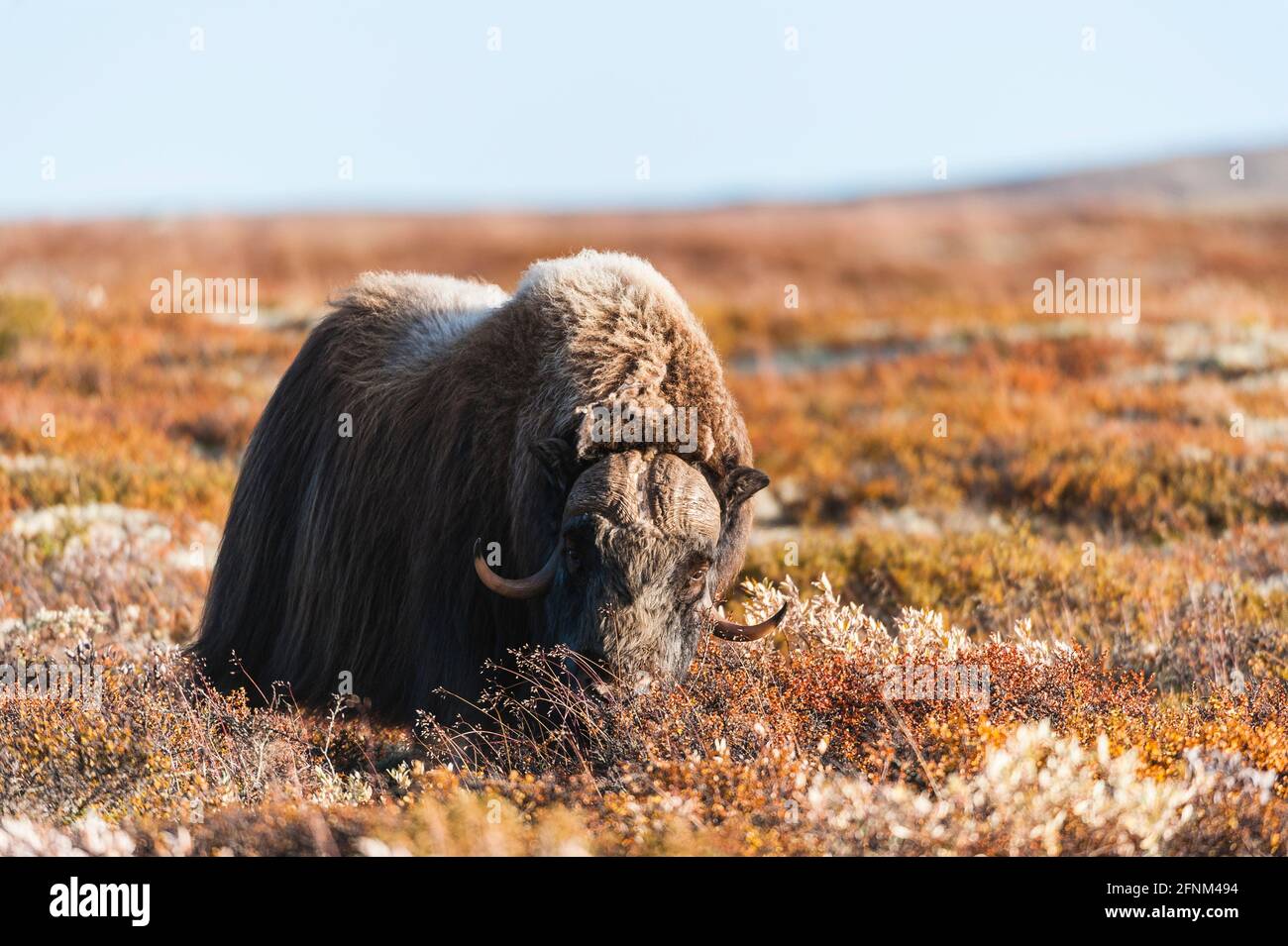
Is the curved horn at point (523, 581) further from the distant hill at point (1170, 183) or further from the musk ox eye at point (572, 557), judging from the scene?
the distant hill at point (1170, 183)

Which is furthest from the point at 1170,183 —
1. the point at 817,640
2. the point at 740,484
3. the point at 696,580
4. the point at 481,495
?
the point at 696,580

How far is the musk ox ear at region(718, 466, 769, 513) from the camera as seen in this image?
4273 mm

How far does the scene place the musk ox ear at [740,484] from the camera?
427cm

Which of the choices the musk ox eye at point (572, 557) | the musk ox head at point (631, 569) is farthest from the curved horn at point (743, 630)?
the musk ox eye at point (572, 557)

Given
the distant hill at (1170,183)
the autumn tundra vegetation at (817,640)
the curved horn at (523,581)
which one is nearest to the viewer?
the autumn tundra vegetation at (817,640)

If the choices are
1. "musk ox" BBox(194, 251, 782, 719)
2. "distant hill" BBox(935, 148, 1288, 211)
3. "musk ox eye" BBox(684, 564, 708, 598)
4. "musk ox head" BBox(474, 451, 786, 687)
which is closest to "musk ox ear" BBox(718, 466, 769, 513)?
"musk ox" BBox(194, 251, 782, 719)

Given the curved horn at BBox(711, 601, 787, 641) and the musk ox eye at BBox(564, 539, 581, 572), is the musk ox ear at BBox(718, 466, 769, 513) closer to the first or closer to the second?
the curved horn at BBox(711, 601, 787, 641)

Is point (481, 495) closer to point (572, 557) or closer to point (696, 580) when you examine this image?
point (572, 557)

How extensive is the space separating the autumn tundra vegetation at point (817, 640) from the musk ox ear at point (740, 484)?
58 cm

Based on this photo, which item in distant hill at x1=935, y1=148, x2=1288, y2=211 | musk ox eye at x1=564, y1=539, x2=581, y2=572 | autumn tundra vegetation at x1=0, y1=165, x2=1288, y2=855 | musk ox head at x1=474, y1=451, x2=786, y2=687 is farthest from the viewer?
distant hill at x1=935, y1=148, x2=1288, y2=211

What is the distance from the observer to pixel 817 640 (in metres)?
4.96

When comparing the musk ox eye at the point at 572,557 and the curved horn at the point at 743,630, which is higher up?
the musk ox eye at the point at 572,557
